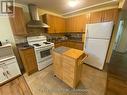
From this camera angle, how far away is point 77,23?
341 centimetres

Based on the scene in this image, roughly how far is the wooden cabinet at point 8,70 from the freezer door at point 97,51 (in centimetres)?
267

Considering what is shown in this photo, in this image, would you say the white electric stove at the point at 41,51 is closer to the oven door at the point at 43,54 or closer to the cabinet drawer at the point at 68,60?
the oven door at the point at 43,54

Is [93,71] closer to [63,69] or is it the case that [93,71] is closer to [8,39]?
[63,69]

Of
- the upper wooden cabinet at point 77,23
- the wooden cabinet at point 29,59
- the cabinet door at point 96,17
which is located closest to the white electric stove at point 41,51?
the wooden cabinet at point 29,59

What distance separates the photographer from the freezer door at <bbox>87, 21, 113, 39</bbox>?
215 centimetres

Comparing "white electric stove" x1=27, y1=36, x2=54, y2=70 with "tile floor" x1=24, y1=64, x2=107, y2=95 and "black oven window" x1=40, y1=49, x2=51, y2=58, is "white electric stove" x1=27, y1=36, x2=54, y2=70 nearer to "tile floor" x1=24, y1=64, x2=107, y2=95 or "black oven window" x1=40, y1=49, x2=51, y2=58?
"black oven window" x1=40, y1=49, x2=51, y2=58

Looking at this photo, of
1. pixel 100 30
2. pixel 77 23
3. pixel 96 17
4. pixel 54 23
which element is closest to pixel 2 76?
pixel 54 23

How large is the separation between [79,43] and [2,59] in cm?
298

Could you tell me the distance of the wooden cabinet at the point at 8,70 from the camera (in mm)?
1926

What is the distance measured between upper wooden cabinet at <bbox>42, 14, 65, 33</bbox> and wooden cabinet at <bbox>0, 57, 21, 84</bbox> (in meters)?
1.99

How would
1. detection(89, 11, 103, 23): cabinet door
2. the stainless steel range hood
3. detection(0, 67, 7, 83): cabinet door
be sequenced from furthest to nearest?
the stainless steel range hood < detection(89, 11, 103, 23): cabinet door < detection(0, 67, 7, 83): cabinet door

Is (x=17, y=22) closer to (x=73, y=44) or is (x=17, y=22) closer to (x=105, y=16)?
(x=73, y=44)

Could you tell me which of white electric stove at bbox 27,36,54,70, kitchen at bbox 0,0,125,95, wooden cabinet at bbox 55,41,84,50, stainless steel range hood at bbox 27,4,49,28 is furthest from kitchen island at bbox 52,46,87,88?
wooden cabinet at bbox 55,41,84,50

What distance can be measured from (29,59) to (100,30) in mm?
2639
